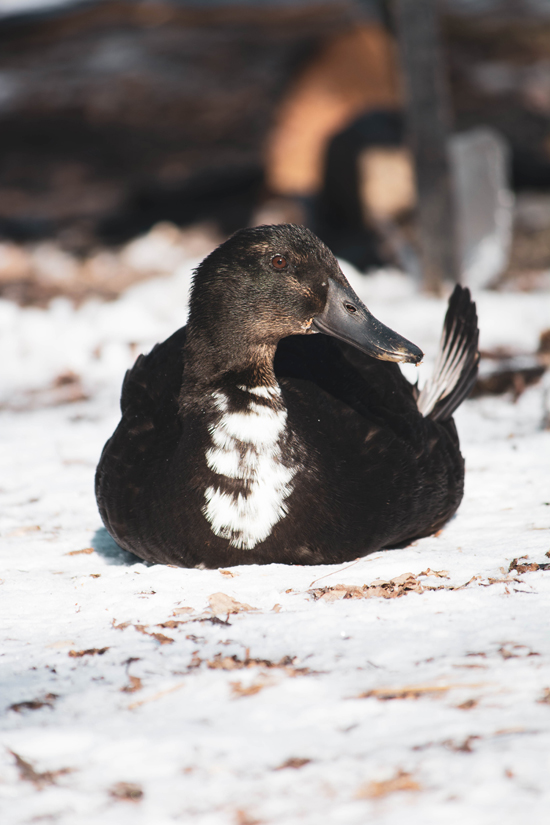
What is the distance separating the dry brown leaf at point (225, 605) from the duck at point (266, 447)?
0.24 meters

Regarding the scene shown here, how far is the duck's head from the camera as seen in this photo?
10.3 feet

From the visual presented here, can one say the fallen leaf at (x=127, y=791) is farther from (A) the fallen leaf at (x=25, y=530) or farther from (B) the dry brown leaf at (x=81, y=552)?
(A) the fallen leaf at (x=25, y=530)

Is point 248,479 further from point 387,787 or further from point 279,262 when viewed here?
point 387,787

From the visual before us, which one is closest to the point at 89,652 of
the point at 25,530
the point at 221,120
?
the point at 25,530

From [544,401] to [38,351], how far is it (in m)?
3.69

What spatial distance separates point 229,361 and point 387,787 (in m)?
1.59

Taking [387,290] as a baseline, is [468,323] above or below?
below

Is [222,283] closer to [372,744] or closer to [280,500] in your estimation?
[280,500]

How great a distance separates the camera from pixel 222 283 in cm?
317

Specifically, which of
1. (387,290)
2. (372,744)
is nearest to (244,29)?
(387,290)

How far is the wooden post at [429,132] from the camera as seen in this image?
24.8 feet

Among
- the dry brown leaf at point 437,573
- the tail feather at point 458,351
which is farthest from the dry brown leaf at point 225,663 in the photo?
the tail feather at point 458,351

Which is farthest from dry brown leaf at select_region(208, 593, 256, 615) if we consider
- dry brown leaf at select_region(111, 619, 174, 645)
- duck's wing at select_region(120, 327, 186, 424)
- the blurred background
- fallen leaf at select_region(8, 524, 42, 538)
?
the blurred background

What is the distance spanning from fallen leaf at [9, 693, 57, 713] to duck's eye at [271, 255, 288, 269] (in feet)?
5.02
